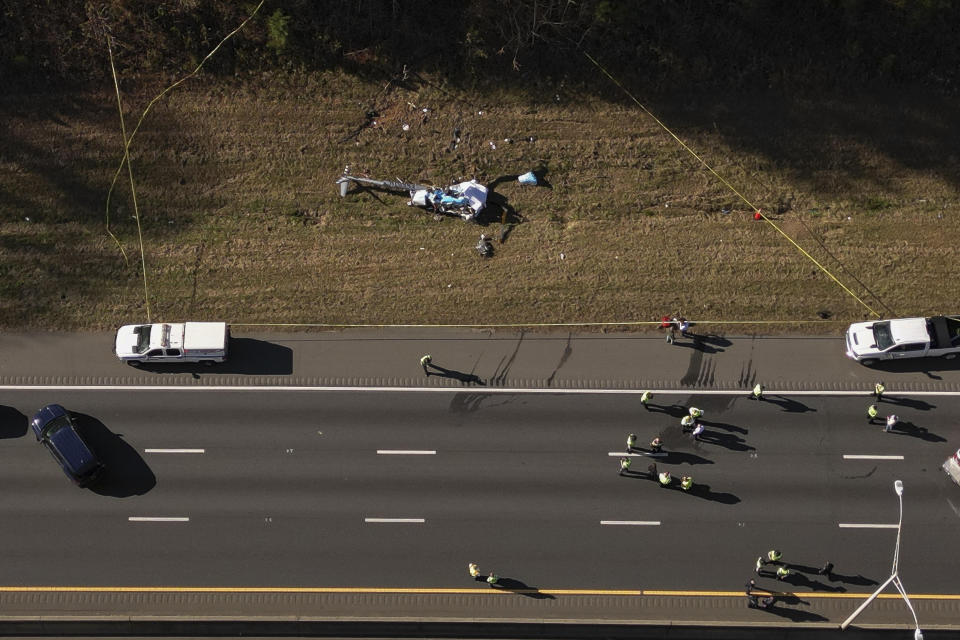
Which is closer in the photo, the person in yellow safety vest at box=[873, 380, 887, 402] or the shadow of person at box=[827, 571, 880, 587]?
the shadow of person at box=[827, 571, 880, 587]

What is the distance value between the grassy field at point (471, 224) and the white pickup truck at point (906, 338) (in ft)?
3.62

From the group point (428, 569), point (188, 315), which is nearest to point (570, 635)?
point (428, 569)

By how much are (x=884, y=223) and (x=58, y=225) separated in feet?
108

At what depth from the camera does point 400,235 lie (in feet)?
98.2

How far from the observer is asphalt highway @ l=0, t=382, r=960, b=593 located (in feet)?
89.0

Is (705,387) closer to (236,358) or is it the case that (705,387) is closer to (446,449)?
(446,449)

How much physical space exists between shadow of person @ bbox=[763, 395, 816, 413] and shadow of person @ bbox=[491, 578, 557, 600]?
36.3 feet

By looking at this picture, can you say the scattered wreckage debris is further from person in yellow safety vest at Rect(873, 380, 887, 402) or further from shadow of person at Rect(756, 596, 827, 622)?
shadow of person at Rect(756, 596, 827, 622)

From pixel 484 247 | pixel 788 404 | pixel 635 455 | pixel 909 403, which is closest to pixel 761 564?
pixel 635 455

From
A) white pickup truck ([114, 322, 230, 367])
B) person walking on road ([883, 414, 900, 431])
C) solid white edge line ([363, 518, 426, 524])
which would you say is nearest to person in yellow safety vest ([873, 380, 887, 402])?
person walking on road ([883, 414, 900, 431])

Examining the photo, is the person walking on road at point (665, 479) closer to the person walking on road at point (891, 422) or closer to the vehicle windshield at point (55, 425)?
the person walking on road at point (891, 422)

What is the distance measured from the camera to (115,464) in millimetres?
27969

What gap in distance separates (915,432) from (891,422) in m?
1.25

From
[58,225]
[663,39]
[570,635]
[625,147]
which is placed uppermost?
[663,39]
